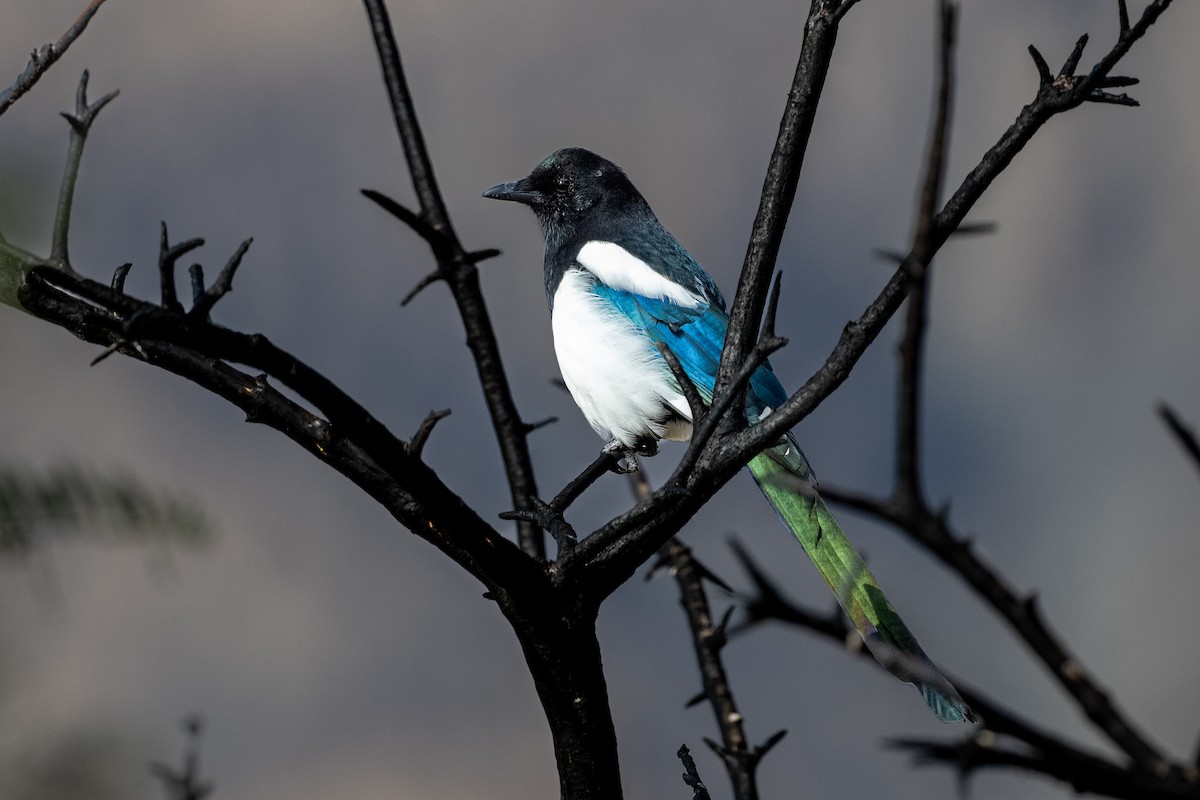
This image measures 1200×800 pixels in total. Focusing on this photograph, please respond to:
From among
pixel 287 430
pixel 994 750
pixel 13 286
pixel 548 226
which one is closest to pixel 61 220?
pixel 13 286

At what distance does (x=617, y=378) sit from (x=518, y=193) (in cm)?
37

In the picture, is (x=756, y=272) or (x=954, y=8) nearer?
(x=954, y=8)

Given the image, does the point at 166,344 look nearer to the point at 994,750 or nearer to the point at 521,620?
the point at 521,620

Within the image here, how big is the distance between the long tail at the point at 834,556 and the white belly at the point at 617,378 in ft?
0.43

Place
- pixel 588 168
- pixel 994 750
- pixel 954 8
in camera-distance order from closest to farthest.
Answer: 1. pixel 994 750
2. pixel 954 8
3. pixel 588 168

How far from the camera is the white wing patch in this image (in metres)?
1.30

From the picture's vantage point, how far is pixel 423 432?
60 centimetres

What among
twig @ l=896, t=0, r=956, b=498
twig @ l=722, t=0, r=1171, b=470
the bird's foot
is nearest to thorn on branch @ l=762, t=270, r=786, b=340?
twig @ l=722, t=0, r=1171, b=470

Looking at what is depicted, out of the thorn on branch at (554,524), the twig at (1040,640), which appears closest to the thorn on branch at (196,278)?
the thorn on branch at (554,524)

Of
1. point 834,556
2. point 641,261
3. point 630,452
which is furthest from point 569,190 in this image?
point 834,556

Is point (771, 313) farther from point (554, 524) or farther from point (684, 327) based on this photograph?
point (684, 327)

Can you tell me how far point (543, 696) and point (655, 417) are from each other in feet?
1.73

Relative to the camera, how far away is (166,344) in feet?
1.95

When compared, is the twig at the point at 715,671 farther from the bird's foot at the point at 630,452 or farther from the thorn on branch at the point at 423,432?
the thorn on branch at the point at 423,432
